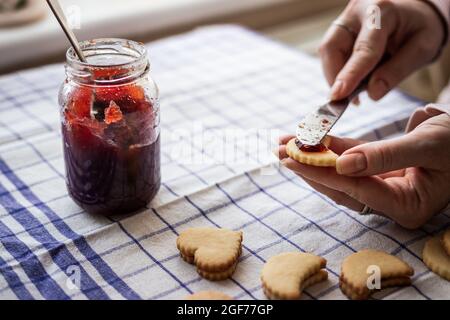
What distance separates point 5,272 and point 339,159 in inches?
19.0

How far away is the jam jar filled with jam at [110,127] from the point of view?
2.70 ft

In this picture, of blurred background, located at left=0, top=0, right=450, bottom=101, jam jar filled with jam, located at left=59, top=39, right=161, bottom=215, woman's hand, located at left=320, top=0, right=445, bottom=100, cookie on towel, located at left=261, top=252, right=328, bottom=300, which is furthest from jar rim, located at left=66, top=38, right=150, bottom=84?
blurred background, located at left=0, top=0, right=450, bottom=101

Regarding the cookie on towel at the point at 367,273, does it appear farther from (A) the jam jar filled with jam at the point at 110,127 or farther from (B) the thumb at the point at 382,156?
(A) the jam jar filled with jam at the point at 110,127

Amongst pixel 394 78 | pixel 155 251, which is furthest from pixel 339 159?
pixel 394 78

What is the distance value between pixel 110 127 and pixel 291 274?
323mm

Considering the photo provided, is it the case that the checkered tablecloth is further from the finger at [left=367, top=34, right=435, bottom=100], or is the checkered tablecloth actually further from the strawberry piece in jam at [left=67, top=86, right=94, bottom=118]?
the strawberry piece in jam at [left=67, top=86, right=94, bottom=118]

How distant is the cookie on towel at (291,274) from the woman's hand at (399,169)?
125 mm

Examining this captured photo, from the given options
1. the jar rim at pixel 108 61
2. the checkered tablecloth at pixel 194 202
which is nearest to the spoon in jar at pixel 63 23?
the jar rim at pixel 108 61

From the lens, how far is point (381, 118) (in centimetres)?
121

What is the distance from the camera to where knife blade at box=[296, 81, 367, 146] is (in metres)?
0.87

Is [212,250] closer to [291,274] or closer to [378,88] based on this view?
[291,274]

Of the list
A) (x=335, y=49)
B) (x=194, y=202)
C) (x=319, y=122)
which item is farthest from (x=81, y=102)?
(x=335, y=49)

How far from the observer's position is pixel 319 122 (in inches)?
36.5
